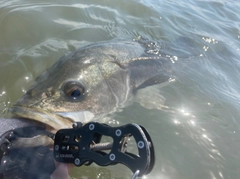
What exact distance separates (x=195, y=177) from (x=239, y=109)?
1792mm

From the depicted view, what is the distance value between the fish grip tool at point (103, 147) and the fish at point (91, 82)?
1.34ft

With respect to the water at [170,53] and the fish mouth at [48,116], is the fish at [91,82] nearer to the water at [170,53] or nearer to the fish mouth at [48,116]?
the fish mouth at [48,116]

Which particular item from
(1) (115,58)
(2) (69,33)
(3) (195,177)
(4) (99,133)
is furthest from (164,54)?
(4) (99,133)

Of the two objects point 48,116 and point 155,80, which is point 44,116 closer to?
point 48,116

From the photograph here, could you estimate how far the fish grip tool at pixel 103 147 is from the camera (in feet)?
6.31

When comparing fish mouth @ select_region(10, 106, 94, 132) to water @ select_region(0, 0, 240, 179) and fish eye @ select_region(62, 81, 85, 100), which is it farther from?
water @ select_region(0, 0, 240, 179)

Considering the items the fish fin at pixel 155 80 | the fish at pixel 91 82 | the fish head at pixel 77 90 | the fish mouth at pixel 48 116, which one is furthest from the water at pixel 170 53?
the fish mouth at pixel 48 116

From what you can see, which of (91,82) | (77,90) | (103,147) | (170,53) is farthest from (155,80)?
(103,147)

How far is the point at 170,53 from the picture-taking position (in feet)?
17.9

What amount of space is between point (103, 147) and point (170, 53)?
369cm

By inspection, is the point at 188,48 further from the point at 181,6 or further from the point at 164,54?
the point at 181,6

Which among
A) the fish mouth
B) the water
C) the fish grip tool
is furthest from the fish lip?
the water

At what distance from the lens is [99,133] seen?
2174mm

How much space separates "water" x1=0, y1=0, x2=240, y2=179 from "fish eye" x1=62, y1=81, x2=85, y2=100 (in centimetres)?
63
